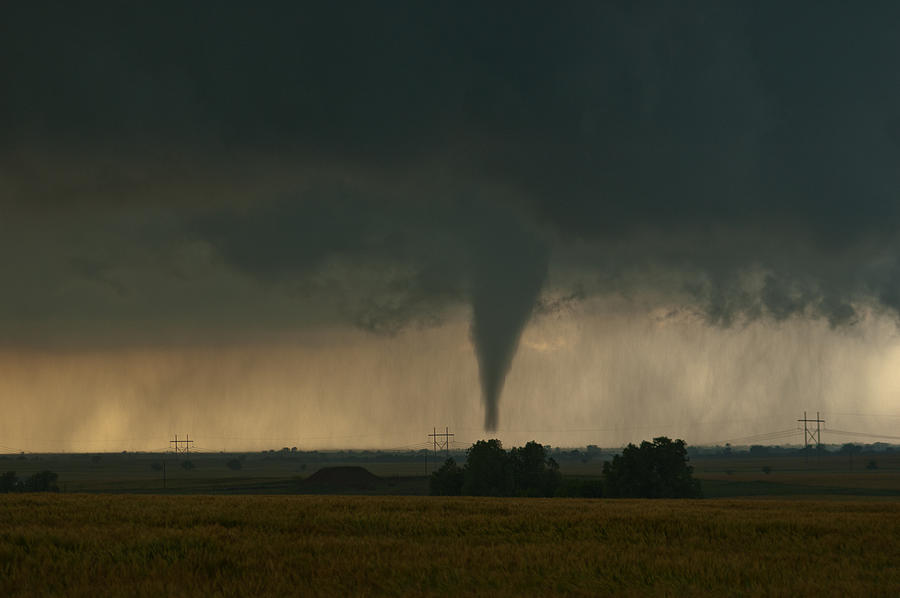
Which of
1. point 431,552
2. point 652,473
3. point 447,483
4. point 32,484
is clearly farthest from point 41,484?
point 431,552

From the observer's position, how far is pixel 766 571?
69.9 feet

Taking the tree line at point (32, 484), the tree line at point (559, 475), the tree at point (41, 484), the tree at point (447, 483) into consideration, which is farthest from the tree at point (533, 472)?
the tree line at point (32, 484)

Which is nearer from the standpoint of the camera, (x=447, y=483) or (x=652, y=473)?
(x=652, y=473)

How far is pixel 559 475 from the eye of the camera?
112312 mm

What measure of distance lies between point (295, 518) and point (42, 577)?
1118cm

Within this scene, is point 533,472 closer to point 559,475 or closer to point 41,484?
point 559,475

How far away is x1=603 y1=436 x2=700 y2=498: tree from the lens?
329 ft

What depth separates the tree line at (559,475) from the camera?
101 meters

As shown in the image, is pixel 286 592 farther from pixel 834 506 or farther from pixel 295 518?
pixel 834 506

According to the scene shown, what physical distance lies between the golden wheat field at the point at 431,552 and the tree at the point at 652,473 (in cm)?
6715

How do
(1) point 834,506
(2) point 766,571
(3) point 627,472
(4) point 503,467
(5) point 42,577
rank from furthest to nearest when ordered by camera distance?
(4) point 503,467 < (3) point 627,472 < (1) point 834,506 < (2) point 766,571 < (5) point 42,577

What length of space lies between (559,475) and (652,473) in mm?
15381

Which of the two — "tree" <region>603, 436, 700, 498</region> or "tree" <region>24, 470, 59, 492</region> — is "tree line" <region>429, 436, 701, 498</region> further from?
"tree" <region>24, 470, 59, 492</region>

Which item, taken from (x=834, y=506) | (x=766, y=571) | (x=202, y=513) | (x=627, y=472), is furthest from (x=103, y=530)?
(x=627, y=472)
